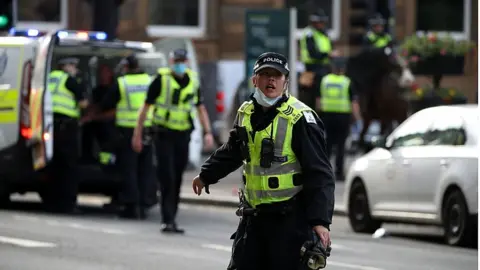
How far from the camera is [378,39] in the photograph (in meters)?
25.7

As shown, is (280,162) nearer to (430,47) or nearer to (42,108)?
(42,108)

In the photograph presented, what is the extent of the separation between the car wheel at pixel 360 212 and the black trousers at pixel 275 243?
27.8 feet

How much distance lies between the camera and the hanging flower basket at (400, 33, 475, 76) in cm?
2723

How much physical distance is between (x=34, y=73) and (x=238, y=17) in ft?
49.1

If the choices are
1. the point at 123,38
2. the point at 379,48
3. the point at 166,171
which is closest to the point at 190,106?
the point at 166,171

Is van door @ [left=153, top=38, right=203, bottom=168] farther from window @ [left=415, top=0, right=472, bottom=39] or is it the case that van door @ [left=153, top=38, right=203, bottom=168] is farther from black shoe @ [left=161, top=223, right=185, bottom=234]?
window @ [left=415, top=0, right=472, bottom=39]

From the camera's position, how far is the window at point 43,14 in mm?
31312

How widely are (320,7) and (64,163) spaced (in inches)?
605

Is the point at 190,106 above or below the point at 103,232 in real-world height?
above

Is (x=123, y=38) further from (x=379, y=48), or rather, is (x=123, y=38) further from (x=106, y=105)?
(x=106, y=105)

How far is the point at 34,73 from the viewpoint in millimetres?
17141

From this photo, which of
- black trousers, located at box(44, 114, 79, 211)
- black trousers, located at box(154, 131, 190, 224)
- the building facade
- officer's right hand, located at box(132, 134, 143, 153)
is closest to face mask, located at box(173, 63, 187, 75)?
black trousers, located at box(154, 131, 190, 224)

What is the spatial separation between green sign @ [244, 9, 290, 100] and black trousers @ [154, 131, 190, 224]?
293 inches

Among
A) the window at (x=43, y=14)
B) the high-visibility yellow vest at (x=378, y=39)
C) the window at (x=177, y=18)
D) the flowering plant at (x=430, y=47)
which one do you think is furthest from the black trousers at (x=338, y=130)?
the window at (x=43, y=14)
